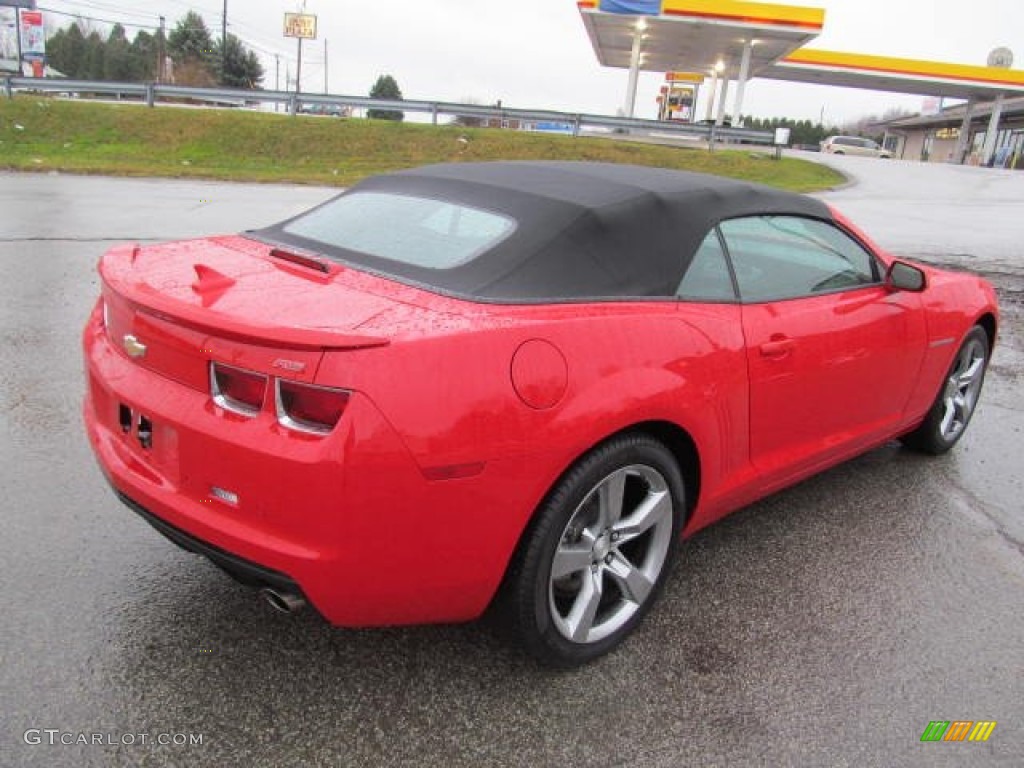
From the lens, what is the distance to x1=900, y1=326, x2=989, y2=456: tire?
4.14 metres

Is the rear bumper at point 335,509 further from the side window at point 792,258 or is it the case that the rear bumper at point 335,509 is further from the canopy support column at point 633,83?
the canopy support column at point 633,83

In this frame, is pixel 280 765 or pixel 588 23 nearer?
pixel 280 765

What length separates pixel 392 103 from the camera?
2397cm

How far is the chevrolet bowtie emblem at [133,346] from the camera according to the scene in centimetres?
226

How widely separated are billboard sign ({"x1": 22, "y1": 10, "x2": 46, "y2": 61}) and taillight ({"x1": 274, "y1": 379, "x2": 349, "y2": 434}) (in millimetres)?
59485

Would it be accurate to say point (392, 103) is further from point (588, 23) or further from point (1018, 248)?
point (1018, 248)

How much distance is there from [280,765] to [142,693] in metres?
0.50

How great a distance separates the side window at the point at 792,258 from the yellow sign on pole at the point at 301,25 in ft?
167

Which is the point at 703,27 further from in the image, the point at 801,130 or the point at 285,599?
the point at 801,130

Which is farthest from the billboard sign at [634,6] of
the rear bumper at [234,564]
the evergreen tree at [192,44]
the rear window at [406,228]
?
the evergreen tree at [192,44]

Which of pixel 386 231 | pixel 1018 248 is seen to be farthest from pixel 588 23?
pixel 386 231

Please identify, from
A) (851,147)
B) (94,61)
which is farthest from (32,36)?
(851,147)

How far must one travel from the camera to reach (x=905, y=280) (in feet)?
11.5

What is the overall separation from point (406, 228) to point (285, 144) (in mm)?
21003
